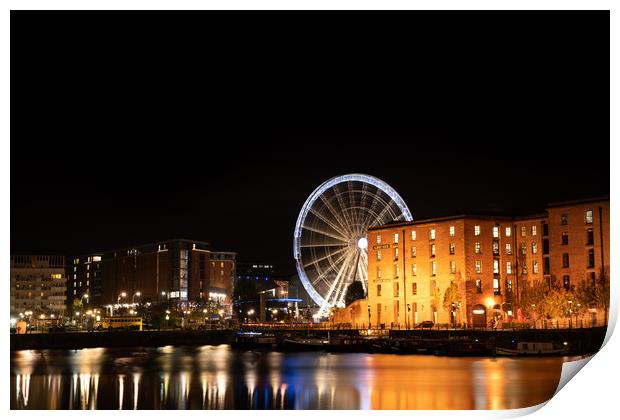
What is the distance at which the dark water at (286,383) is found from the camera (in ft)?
97.1

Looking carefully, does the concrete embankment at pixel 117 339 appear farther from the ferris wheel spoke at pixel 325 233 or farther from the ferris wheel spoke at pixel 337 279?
the ferris wheel spoke at pixel 325 233

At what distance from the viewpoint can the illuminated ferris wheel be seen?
66562 mm

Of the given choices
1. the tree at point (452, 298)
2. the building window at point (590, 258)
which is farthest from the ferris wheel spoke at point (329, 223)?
the building window at point (590, 258)

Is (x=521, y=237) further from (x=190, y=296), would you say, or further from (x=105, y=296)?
(x=105, y=296)

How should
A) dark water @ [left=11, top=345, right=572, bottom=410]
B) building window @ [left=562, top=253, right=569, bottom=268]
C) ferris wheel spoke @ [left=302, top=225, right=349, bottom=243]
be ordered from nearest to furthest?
dark water @ [left=11, top=345, right=572, bottom=410] → building window @ [left=562, top=253, right=569, bottom=268] → ferris wheel spoke @ [left=302, top=225, right=349, bottom=243]

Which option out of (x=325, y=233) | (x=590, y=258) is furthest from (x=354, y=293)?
(x=590, y=258)

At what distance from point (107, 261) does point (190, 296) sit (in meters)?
24.7

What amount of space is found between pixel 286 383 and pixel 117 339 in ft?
142

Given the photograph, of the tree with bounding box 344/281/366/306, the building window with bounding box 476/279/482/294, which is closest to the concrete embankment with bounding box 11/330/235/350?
the tree with bounding box 344/281/366/306

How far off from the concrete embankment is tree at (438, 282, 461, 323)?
23.3 metres

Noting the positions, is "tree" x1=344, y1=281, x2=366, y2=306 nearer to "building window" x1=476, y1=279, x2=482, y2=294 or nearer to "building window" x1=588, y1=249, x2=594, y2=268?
"building window" x1=476, y1=279, x2=482, y2=294

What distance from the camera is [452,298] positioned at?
70.1 metres

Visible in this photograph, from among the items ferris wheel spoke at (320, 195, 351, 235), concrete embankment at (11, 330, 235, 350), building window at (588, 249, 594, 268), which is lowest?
concrete embankment at (11, 330, 235, 350)
